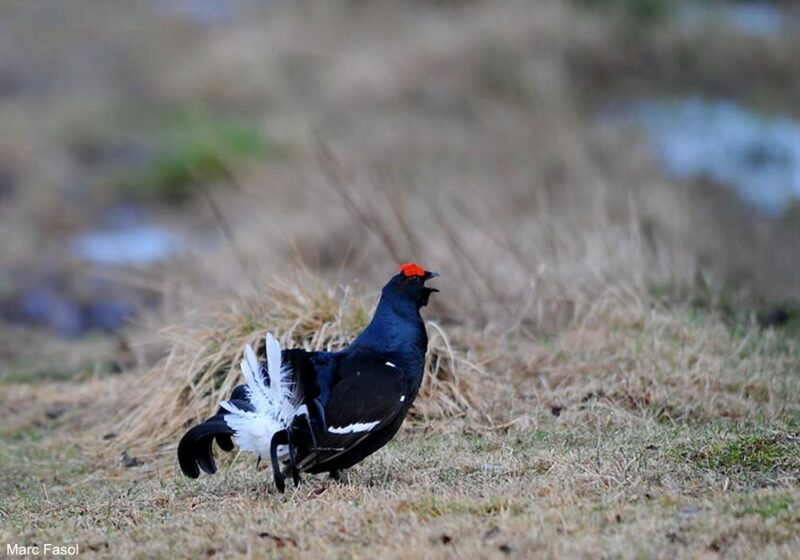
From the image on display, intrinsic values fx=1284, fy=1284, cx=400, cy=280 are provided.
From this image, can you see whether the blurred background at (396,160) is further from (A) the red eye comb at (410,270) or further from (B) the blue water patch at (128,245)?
(A) the red eye comb at (410,270)

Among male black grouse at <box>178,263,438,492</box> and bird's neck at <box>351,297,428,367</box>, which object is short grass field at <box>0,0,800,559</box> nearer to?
male black grouse at <box>178,263,438,492</box>

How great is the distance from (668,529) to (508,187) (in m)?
8.82

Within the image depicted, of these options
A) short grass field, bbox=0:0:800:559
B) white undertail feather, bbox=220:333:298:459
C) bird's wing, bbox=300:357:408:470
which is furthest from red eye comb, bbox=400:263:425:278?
short grass field, bbox=0:0:800:559

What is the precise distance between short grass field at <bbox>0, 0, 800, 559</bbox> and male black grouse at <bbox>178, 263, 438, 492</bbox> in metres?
0.23

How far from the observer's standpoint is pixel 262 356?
7695 millimetres

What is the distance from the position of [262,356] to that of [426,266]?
2922 mm

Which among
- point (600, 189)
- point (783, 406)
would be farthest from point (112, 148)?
point (783, 406)

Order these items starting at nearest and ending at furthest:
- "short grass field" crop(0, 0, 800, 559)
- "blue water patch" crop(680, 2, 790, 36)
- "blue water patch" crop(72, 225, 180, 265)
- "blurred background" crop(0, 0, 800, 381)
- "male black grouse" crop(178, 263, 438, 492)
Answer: "short grass field" crop(0, 0, 800, 559), "male black grouse" crop(178, 263, 438, 492), "blurred background" crop(0, 0, 800, 381), "blue water patch" crop(72, 225, 180, 265), "blue water patch" crop(680, 2, 790, 36)

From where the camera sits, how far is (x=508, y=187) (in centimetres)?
1327

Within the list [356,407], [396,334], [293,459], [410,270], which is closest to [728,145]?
[410,270]

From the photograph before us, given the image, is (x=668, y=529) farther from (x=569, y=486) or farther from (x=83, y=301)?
(x=83, y=301)

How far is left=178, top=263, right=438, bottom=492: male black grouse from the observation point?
5.40 metres

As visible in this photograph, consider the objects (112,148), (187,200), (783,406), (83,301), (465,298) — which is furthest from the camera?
(112,148)

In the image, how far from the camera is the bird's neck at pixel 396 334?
5.77 metres
